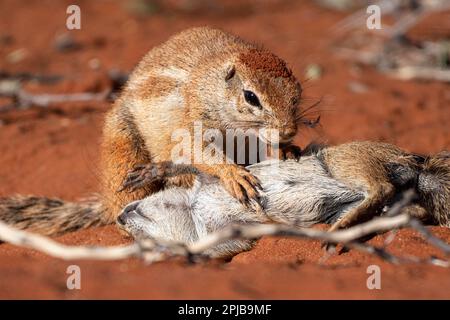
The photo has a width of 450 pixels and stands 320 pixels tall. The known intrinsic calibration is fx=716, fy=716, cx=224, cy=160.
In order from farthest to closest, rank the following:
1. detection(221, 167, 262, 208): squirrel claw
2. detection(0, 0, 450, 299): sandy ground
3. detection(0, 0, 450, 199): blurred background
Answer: detection(0, 0, 450, 199): blurred background → detection(221, 167, 262, 208): squirrel claw → detection(0, 0, 450, 299): sandy ground

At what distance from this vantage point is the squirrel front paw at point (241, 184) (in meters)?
4.98

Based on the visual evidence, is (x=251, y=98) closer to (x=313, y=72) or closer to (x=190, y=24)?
(x=313, y=72)

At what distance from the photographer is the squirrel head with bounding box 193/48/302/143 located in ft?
16.7

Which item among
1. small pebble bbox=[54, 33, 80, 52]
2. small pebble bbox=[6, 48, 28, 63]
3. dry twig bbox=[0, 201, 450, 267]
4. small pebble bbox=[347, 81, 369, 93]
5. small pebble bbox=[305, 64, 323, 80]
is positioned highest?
small pebble bbox=[54, 33, 80, 52]

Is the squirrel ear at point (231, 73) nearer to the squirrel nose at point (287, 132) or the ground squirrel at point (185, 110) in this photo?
the ground squirrel at point (185, 110)

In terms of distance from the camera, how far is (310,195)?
497 cm

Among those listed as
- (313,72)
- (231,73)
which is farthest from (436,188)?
(313,72)

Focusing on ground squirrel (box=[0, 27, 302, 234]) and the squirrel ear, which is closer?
ground squirrel (box=[0, 27, 302, 234])

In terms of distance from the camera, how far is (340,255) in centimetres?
464

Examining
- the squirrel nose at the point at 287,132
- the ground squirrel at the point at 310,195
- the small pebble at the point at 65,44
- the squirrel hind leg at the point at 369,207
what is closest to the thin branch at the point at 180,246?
the squirrel hind leg at the point at 369,207

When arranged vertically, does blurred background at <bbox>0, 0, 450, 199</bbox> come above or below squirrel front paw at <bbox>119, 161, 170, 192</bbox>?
above

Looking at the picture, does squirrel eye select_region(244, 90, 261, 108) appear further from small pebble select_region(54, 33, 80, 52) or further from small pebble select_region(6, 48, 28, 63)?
small pebble select_region(54, 33, 80, 52)

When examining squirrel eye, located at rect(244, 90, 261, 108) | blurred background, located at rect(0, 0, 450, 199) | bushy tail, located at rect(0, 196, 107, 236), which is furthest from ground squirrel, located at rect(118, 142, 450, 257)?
blurred background, located at rect(0, 0, 450, 199)

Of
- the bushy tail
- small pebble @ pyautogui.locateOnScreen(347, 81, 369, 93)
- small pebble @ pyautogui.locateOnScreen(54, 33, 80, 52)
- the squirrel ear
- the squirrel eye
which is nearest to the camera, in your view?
the squirrel eye
